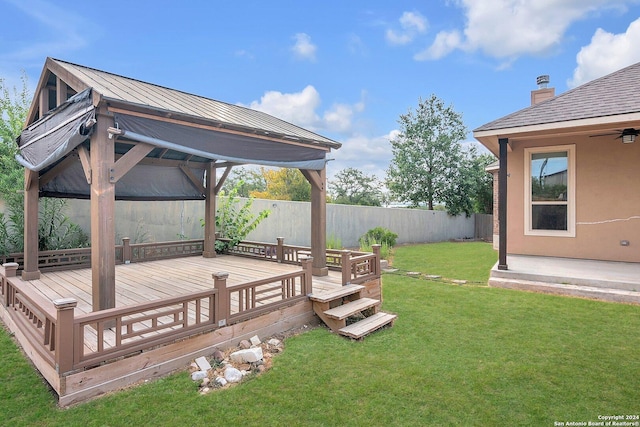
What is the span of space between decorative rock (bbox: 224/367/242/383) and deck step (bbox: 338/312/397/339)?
1.49 metres

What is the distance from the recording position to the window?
24.2ft

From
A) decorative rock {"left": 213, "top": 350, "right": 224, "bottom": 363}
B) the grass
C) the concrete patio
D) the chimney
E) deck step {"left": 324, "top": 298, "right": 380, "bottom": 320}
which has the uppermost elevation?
the chimney

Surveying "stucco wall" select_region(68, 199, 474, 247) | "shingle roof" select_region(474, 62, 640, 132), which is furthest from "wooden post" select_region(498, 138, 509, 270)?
"stucco wall" select_region(68, 199, 474, 247)

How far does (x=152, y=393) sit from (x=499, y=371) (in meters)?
3.12

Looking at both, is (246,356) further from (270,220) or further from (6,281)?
(270,220)

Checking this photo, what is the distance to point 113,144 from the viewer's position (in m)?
3.48

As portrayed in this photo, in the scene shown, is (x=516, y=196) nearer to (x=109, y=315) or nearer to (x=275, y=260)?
(x=275, y=260)

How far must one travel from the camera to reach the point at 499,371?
10.7 ft

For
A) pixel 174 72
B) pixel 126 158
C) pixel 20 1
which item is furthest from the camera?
pixel 174 72

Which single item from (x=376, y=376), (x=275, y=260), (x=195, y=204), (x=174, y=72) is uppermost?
(x=174, y=72)

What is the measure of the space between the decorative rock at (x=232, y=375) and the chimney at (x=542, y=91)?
423 inches

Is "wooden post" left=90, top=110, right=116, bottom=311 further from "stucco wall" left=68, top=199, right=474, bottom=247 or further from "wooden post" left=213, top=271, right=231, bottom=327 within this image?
"stucco wall" left=68, top=199, right=474, bottom=247

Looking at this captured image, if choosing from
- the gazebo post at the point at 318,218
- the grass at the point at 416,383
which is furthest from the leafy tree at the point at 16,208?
the gazebo post at the point at 318,218

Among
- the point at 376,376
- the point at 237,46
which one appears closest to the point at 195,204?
the point at 237,46
